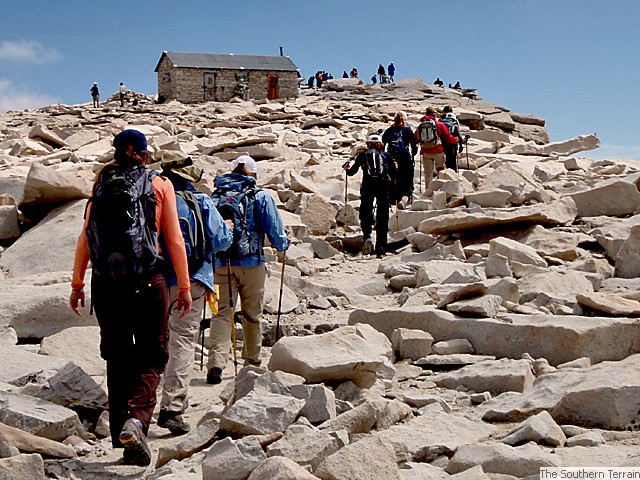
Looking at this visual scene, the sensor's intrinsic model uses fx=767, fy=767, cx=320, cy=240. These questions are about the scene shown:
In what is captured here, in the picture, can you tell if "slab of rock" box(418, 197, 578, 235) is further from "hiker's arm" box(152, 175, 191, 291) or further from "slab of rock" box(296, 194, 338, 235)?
"hiker's arm" box(152, 175, 191, 291)

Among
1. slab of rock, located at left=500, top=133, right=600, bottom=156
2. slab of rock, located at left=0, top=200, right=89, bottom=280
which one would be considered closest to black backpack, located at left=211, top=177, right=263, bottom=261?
slab of rock, located at left=0, top=200, right=89, bottom=280

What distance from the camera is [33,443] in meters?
4.38

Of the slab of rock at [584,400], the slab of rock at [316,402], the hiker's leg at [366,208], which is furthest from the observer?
the hiker's leg at [366,208]

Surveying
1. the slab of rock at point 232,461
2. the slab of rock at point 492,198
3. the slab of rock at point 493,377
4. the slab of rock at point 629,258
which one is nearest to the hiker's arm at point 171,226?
the slab of rock at point 232,461

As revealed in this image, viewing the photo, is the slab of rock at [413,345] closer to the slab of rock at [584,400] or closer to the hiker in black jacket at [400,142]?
the slab of rock at [584,400]

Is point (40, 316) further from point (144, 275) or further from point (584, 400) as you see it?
point (584, 400)

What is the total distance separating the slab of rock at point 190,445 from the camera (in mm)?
4289

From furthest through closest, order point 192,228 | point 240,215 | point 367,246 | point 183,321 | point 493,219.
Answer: point 367,246 → point 493,219 → point 240,215 → point 183,321 → point 192,228

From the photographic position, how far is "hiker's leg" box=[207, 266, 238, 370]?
6.37 m

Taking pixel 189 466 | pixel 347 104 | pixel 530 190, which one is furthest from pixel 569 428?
pixel 347 104

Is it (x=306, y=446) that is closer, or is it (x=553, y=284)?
(x=306, y=446)

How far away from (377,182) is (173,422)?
6995mm

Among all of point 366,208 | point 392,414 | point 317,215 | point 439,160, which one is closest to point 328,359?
point 392,414

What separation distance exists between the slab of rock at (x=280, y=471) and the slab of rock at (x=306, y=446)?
0.25 meters
